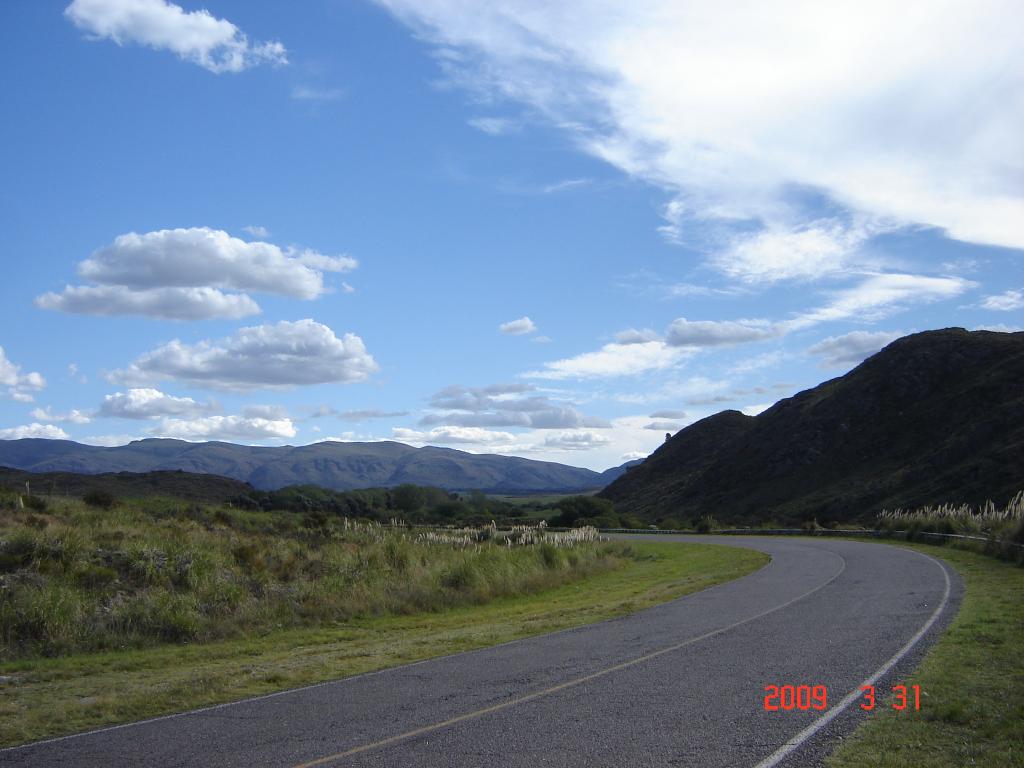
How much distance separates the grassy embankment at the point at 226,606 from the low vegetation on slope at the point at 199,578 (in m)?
0.04

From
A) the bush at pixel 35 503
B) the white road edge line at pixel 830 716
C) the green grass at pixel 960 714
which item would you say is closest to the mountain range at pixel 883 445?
the green grass at pixel 960 714

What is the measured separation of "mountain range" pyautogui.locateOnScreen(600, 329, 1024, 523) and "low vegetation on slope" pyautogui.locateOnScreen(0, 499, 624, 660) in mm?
44146

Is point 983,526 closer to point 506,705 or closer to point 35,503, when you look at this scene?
point 506,705

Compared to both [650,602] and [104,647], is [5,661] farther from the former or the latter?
[650,602]

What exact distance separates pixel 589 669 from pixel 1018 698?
16.0ft

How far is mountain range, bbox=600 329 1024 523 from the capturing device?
65.0 m

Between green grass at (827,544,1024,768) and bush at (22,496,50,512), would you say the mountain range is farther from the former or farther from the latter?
bush at (22,496,50,512)

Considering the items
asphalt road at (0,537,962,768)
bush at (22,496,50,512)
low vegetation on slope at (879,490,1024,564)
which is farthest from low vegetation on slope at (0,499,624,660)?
low vegetation on slope at (879,490,1024,564)

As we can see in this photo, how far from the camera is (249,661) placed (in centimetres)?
1357
